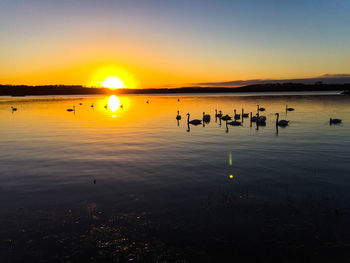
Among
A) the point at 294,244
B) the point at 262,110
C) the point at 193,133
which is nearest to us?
the point at 294,244

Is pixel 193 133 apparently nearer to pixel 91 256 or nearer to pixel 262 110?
pixel 91 256

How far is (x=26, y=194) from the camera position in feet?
52.1

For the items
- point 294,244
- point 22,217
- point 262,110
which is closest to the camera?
point 294,244

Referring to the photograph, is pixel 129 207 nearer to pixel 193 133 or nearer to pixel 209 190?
pixel 209 190

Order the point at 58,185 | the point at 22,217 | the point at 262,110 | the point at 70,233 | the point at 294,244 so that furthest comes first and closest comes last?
the point at 262,110
the point at 58,185
the point at 22,217
the point at 70,233
the point at 294,244

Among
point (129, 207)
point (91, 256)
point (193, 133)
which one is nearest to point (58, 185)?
point (129, 207)

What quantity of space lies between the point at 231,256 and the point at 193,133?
29687mm

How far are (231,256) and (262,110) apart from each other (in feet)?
215

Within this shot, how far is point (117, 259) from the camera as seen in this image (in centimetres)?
977

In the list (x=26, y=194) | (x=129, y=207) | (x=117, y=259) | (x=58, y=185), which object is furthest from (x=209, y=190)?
(x=26, y=194)

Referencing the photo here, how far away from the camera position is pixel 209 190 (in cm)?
1593

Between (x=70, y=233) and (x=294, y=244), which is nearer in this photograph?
(x=294, y=244)

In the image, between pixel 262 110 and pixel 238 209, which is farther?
pixel 262 110

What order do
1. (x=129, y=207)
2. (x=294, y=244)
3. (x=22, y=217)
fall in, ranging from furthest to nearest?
1. (x=129, y=207)
2. (x=22, y=217)
3. (x=294, y=244)
